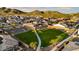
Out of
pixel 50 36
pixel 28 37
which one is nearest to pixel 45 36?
pixel 50 36

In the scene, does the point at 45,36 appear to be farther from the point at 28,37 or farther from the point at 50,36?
the point at 28,37

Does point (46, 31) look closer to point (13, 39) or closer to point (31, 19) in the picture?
point (31, 19)
